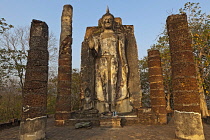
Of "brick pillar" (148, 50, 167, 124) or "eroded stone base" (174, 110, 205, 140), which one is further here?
"brick pillar" (148, 50, 167, 124)

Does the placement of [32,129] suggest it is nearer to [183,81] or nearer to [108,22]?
[183,81]

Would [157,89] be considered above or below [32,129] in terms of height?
above

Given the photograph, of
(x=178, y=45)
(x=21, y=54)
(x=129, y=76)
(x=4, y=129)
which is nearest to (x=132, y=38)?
(x=129, y=76)

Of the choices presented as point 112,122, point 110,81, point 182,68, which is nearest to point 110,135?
point 112,122

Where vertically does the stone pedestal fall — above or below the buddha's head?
below

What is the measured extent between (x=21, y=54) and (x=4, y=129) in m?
5.91

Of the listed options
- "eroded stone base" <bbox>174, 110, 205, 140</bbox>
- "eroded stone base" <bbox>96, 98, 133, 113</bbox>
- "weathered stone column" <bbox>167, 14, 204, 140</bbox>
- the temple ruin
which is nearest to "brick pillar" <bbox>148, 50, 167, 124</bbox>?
the temple ruin

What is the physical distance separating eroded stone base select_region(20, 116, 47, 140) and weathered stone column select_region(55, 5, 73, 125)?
3.20 meters

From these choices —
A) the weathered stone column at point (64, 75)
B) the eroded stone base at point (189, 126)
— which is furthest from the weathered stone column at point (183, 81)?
the weathered stone column at point (64, 75)

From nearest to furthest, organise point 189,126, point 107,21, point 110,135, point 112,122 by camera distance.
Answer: point 189,126
point 110,135
point 112,122
point 107,21

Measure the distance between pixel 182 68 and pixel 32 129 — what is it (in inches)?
→ 214

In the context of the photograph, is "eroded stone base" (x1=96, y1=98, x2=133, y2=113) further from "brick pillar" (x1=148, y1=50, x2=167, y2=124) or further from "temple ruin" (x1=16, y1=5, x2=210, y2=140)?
"brick pillar" (x1=148, y1=50, x2=167, y2=124)

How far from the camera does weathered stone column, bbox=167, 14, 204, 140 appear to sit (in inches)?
199

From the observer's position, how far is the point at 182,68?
557 cm
